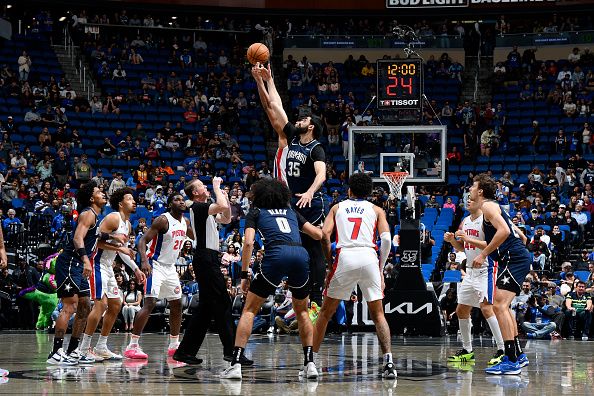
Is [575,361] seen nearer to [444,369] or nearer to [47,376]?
[444,369]

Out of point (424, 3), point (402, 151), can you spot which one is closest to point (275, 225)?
point (402, 151)

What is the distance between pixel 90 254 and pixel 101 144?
1740cm

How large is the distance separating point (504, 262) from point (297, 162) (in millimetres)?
2542

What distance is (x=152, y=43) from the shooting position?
33594 mm

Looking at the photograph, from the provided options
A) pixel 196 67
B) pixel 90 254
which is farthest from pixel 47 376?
pixel 196 67

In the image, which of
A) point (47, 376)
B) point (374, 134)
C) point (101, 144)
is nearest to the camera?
point (47, 376)

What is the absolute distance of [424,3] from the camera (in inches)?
1208

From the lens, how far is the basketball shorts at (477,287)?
11.9m

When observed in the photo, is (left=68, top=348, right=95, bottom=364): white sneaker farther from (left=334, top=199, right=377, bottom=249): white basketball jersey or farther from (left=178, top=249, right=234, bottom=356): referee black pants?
(left=334, top=199, right=377, bottom=249): white basketball jersey

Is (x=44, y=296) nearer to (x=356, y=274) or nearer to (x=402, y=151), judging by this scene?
(x=402, y=151)

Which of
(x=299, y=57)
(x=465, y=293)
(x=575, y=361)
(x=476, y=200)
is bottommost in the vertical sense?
(x=575, y=361)

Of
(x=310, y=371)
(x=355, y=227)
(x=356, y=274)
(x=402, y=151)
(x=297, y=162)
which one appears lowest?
(x=310, y=371)

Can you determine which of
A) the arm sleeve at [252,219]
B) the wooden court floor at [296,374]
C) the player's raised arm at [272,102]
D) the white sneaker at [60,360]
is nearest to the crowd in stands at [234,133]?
the wooden court floor at [296,374]

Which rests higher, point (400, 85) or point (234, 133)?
point (400, 85)
